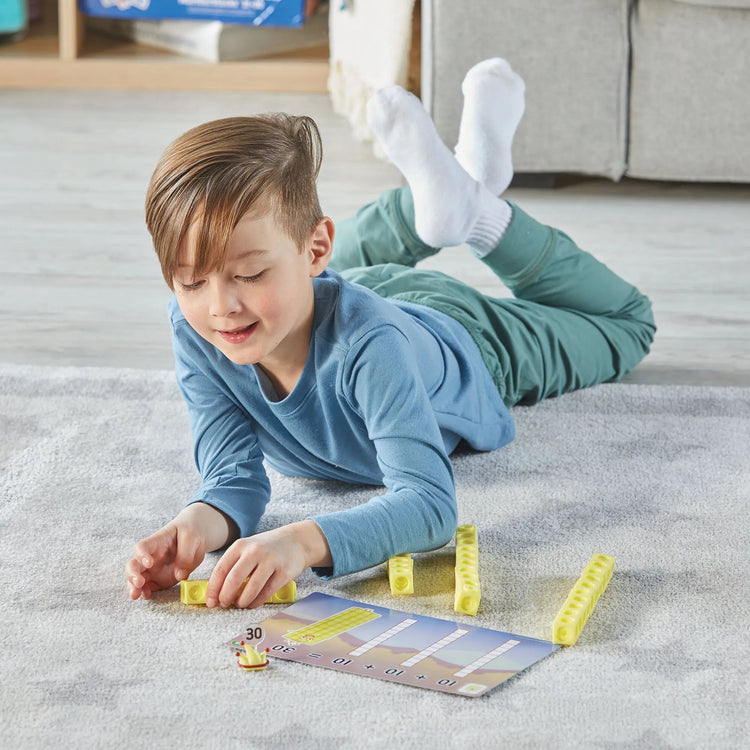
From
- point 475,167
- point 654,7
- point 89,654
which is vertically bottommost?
point 89,654

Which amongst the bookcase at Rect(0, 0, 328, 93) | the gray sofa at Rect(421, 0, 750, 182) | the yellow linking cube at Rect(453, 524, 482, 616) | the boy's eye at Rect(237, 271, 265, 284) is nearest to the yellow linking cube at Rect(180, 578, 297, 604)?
the yellow linking cube at Rect(453, 524, 482, 616)

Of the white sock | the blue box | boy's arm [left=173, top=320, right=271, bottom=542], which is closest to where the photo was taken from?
boy's arm [left=173, top=320, right=271, bottom=542]

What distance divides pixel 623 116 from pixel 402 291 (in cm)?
99

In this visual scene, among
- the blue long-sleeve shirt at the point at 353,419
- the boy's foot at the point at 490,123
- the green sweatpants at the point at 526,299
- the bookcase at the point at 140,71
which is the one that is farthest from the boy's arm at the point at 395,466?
the bookcase at the point at 140,71

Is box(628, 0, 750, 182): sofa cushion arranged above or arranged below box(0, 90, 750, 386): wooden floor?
above

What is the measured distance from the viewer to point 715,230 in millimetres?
1990

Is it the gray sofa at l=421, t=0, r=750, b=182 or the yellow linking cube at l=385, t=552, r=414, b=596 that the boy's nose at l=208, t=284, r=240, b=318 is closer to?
the yellow linking cube at l=385, t=552, r=414, b=596

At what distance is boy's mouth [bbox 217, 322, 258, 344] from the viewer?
0.94 metres

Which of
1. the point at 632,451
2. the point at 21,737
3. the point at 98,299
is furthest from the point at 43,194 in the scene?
the point at 21,737

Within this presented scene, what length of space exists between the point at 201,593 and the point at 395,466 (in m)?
0.19

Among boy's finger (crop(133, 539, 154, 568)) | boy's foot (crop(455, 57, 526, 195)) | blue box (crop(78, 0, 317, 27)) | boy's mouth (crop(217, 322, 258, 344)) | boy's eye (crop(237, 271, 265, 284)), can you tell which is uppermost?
blue box (crop(78, 0, 317, 27))

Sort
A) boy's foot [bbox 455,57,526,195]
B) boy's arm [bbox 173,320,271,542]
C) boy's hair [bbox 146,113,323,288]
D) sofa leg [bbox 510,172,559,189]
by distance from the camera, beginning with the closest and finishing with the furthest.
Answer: boy's hair [bbox 146,113,323,288]
boy's arm [bbox 173,320,271,542]
boy's foot [bbox 455,57,526,195]
sofa leg [bbox 510,172,559,189]

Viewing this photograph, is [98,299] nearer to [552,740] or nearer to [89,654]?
[89,654]

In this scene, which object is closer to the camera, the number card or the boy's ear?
the number card
